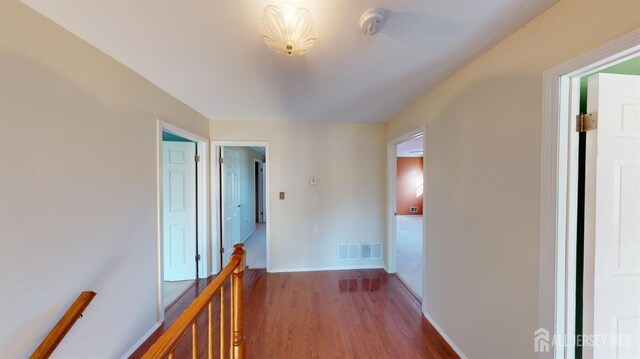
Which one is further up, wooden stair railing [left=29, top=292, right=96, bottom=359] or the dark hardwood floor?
wooden stair railing [left=29, top=292, right=96, bottom=359]

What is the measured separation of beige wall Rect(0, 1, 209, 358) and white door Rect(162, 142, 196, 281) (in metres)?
0.92

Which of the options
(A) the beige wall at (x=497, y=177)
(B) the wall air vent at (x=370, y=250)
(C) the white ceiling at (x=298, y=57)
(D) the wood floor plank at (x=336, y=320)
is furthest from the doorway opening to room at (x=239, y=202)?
(A) the beige wall at (x=497, y=177)

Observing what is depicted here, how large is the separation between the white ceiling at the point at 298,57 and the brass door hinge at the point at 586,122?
582 millimetres

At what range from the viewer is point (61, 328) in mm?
1112

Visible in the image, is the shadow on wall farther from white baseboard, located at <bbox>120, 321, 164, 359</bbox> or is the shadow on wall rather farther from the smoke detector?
the smoke detector

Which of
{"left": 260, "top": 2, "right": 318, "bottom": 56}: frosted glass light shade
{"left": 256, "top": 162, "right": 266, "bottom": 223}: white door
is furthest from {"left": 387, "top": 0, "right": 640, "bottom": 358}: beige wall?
{"left": 256, "top": 162, "right": 266, "bottom": 223}: white door

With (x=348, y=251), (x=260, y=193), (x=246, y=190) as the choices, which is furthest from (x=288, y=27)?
(x=260, y=193)

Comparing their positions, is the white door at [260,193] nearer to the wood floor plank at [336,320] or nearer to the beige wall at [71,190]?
the wood floor plank at [336,320]

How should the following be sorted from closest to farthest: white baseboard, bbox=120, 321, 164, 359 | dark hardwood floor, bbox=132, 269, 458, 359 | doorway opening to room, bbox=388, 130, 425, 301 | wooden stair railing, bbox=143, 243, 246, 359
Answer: wooden stair railing, bbox=143, 243, 246, 359 → white baseboard, bbox=120, 321, 164, 359 → dark hardwood floor, bbox=132, 269, 458, 359 → doorway opening to room, bbox=388, 130, 425, 301

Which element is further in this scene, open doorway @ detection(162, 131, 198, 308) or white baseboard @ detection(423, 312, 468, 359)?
open doorway @ detection(162, 131, 198, 308)

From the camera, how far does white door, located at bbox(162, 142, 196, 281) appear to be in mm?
2738

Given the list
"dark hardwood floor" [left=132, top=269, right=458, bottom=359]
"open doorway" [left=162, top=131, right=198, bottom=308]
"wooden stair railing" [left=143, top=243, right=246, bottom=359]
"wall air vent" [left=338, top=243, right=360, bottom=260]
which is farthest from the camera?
"wall air vent" [left=338, top=243, right=360, bottom=260]

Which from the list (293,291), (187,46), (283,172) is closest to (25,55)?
(187,46)

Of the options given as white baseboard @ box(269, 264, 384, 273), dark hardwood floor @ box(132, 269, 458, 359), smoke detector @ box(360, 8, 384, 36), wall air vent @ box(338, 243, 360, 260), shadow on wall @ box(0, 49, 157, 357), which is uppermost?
smoke detector @ box(360, 8, 384, 36)
